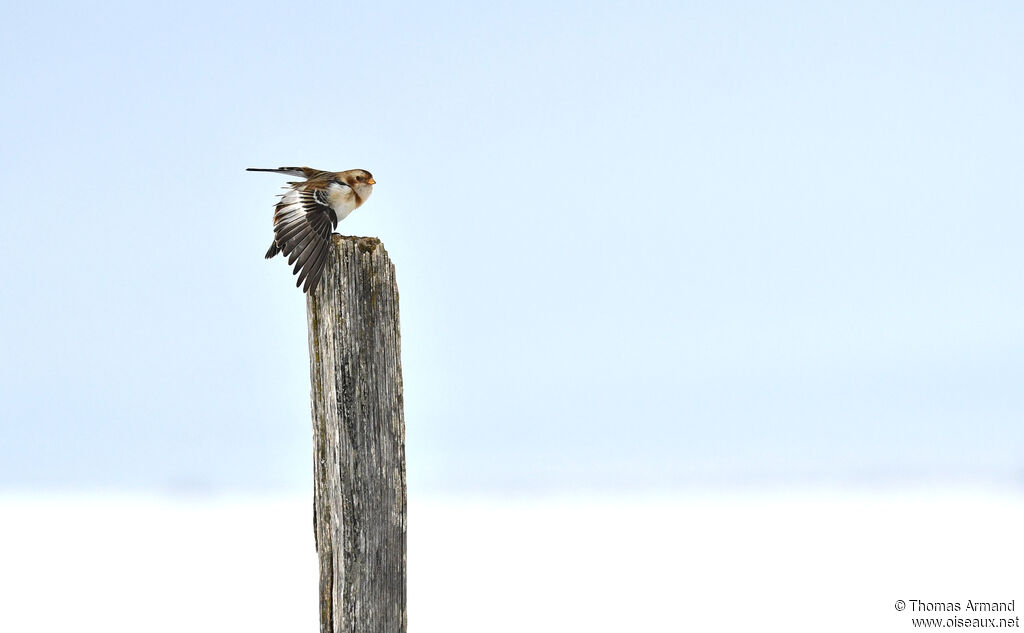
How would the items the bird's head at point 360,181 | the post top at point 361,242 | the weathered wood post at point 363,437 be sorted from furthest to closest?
the bird's head at point 360,181 → the post top at point 361,242 → the weathered wood post at point 363,437

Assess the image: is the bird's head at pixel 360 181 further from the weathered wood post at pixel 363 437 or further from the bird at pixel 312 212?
the weathered wood post at pixel 363 437

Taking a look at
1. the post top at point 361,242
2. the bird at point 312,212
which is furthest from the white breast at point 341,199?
the post top at point 361,242

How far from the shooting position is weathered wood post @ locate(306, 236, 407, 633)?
200 inches

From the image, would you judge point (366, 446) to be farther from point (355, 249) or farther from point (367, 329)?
point (355, 249)

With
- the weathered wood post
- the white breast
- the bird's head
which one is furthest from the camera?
the bird's head

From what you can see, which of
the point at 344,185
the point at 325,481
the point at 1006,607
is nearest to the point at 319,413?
the point at 325,481

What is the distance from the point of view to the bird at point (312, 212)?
5160 mm

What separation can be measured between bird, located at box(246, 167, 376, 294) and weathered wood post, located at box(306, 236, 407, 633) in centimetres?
13

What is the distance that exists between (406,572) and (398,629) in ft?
1.12

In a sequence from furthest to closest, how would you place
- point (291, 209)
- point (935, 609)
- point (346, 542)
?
point (935, 609) < point (291, 209) < point (346, 542)

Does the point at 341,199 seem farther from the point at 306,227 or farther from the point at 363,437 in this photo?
the point at 363,437

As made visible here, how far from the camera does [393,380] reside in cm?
522

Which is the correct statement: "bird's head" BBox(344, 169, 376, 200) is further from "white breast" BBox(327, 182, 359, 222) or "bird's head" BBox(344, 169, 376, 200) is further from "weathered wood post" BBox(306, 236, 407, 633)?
"weathered wood post" BBox(306, 236, 407, 633)

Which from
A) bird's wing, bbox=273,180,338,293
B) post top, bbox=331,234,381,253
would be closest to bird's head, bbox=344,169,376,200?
bird's wing, bbox=273,180,338,293
